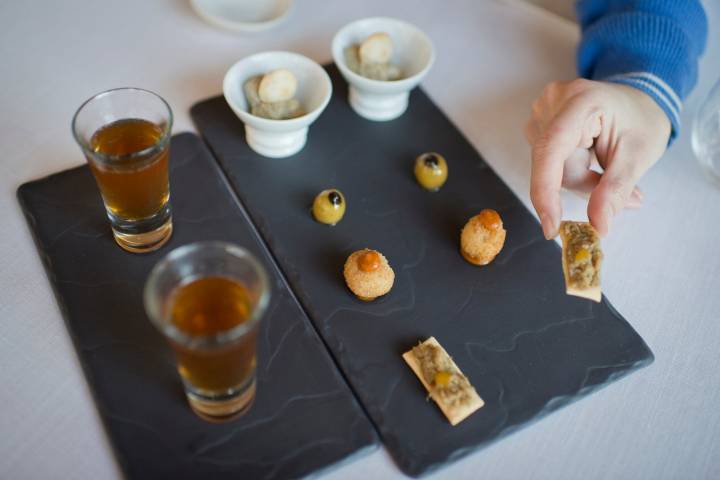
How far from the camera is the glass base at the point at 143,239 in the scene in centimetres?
92

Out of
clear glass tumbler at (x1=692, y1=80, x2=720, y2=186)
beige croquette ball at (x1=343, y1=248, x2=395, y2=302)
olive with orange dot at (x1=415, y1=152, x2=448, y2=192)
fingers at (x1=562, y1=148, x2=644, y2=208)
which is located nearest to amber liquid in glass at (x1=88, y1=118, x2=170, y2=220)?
beige croquette ball at (x1=343, y1=248, x2=395, y2=302)

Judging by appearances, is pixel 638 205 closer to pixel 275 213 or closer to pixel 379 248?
pixel 379 248

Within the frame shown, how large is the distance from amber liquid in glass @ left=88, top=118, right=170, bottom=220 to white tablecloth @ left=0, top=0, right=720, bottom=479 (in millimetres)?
167

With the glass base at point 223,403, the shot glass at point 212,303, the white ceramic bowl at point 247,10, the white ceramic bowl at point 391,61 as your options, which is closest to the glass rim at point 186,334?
the shot glass at point 212,303

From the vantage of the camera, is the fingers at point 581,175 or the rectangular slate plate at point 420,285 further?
the fingers at point 581,175

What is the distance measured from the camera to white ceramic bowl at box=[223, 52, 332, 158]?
3.36ft

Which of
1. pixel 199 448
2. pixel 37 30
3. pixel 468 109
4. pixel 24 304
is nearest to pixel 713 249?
pixel 468 109

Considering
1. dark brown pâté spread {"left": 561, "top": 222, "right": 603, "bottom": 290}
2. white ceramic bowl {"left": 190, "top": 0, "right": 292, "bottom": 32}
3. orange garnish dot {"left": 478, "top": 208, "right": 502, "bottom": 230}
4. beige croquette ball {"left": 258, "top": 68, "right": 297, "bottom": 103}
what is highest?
beige croquette ball {"left": 258, "top": 68, "right": 297, "bottom": 103}

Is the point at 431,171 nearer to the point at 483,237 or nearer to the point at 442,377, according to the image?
the point at 483,237

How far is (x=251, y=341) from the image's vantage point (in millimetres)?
695

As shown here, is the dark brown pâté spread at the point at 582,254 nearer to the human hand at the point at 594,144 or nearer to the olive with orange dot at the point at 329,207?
the human hand at the point at 594,144

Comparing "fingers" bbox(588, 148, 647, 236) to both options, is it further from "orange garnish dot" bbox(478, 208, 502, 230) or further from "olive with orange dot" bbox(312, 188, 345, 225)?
"olive with orange dot" bbox(312, 188, 345, 225)

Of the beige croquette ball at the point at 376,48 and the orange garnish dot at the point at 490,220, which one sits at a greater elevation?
the beige croquette ball at the point at 376,48

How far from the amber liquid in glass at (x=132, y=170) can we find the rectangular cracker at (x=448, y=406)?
0.41 m
